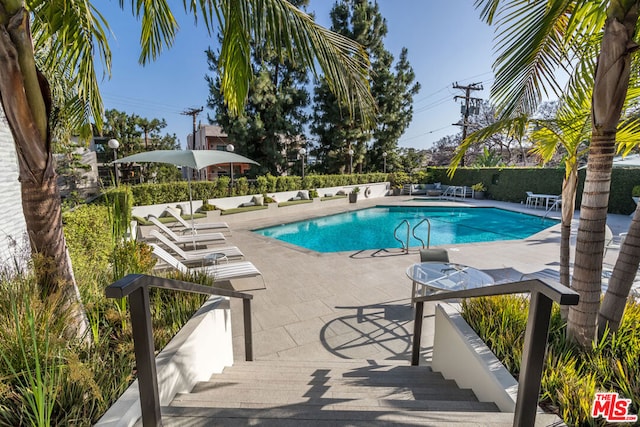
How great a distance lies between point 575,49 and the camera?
2838mm

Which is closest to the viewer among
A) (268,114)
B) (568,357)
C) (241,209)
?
(568,357)

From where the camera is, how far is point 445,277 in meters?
4.25

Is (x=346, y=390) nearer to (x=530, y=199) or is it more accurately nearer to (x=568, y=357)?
(x=568, y=357)

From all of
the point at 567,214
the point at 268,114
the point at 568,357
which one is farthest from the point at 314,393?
the point at 268,114

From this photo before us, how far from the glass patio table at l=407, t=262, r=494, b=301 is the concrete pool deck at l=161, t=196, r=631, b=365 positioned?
2.30 feet

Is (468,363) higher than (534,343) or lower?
lower

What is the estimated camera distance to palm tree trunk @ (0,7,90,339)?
1.90 m

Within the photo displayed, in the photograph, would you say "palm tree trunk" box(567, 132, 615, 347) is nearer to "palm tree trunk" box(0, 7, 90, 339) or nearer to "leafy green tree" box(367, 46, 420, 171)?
"palm tree trunk" box(0, 7, 90, 339)

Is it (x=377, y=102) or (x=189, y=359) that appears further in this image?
(x=377, y=102)

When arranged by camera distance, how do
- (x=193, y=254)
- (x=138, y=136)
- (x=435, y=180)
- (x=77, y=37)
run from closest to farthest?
(x=77, y=37) → (x=193, y=254) → (x=138, y=136) → (x=435, y=180)

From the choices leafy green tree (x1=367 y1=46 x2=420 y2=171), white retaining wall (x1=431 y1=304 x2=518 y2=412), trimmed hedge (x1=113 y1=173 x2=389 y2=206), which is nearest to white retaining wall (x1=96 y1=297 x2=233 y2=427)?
white retaining wall (x1=431 y1=304 x2=518 y2=412)

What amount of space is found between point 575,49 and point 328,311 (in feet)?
14.3

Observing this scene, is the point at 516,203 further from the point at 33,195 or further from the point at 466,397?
the point at 33,195

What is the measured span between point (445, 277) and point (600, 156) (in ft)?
8.07
